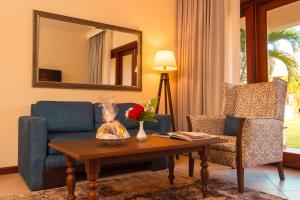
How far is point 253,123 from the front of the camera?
237 cm

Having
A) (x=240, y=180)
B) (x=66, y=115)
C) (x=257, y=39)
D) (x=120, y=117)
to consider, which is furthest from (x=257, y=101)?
(x=66, y=115)

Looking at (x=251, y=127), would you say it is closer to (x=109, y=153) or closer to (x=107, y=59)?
(x=109, y=153)

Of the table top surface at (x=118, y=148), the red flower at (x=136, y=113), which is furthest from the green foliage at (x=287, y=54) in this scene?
the red flower at (x=136, y=113)

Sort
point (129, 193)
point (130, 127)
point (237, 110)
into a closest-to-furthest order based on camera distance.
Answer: point (129, 193)
point (237, 110)
point (130, 127)

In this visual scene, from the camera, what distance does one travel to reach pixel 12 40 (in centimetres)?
309

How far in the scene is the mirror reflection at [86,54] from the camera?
10.9 feet

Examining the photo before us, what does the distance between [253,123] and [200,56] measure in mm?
1838

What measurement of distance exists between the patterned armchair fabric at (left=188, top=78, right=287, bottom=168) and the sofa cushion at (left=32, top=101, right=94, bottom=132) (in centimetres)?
121

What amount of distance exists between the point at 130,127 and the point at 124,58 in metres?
1.11

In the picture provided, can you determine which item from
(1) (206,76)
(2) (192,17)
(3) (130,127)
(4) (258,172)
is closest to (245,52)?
(1) (206,76)

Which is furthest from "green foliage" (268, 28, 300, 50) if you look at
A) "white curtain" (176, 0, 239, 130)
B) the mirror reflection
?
the mirror reflection

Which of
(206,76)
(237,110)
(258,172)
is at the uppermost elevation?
(206,76)

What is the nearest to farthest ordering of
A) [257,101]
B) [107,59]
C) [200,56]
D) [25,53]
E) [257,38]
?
[257,101] < [25,53] < [257,38] < [107,59] < [200,56]

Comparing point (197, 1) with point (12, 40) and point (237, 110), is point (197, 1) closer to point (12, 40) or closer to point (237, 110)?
point (237, 110)
